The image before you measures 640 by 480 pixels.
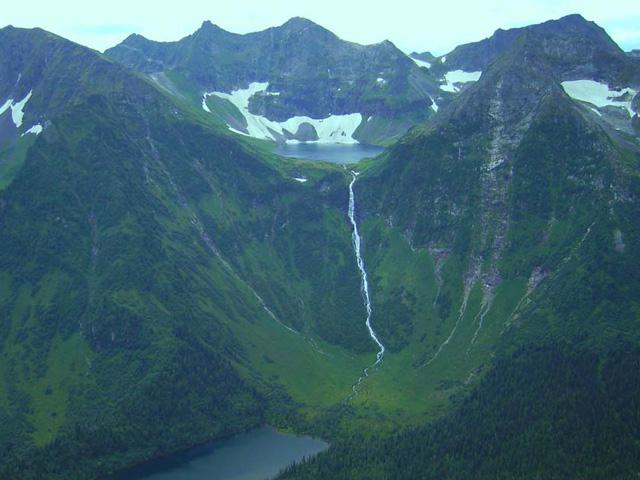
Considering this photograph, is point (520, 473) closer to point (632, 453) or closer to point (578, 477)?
point (578, 477)

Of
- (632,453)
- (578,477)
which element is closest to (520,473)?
(578,477)
